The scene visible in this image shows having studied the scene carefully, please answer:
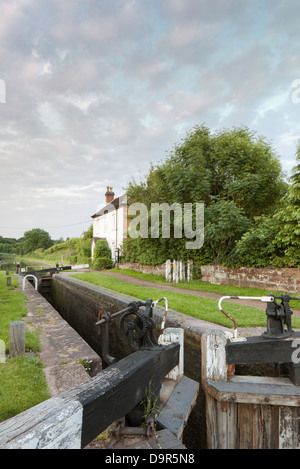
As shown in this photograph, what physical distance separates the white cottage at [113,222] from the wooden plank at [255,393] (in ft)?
68.8

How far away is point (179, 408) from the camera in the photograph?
9.23ft

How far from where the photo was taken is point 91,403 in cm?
171

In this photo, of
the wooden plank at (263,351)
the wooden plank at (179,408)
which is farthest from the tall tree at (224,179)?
the wooden plank at (179,408)

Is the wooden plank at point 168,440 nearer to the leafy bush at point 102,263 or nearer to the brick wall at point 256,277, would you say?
the brick wall at point 256,277

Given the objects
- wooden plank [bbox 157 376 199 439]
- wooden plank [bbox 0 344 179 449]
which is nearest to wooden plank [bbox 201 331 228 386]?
wooden plank [bbox 157 376 199 439]

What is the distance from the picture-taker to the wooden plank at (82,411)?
1.38 metres

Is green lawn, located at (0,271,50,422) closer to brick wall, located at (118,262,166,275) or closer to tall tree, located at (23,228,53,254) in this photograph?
brick wall, located at (118,262,166,275)

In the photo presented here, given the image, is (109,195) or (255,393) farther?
(109,195)

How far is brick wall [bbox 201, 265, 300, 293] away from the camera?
356 inches

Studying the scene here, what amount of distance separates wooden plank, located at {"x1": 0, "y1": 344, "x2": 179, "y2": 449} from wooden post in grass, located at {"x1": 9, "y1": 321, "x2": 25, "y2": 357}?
8.12ft

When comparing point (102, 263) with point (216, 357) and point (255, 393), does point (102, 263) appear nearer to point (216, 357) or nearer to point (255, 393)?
point (216, 357)

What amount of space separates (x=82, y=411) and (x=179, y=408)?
156cm

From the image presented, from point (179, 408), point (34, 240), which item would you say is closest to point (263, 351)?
point (179, 408)
